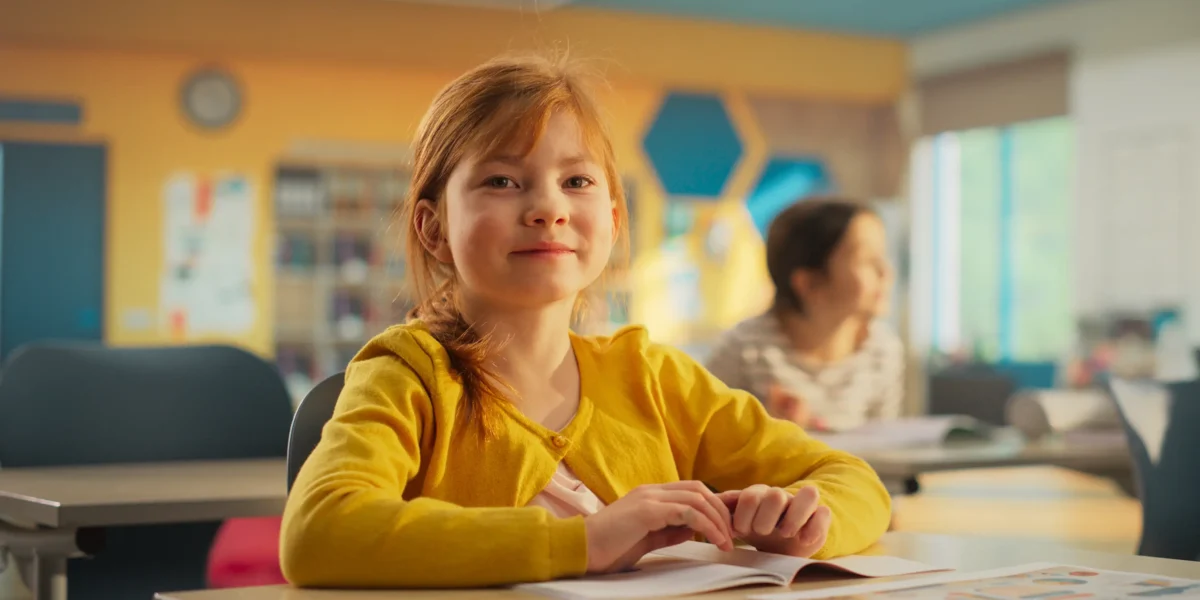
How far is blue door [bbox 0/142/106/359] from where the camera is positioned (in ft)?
27.2

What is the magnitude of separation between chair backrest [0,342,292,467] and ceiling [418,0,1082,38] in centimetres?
633

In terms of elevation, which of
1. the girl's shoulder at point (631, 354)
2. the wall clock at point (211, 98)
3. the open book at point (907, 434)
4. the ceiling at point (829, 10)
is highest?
the ceiling at point (829, 10)

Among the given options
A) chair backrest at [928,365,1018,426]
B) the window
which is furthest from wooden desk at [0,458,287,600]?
the window

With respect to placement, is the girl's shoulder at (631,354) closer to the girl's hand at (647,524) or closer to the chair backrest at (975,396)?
the girl's hand at (647,524)

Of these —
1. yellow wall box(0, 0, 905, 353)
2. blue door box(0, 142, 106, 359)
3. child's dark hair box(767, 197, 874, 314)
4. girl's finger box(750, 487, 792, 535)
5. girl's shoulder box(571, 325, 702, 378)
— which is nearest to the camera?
girl's finger box(750, 487, 792, 535)

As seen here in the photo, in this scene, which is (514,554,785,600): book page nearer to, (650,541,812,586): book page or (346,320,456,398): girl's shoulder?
(650,541,812,586): book page

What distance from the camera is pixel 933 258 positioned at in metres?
10.3

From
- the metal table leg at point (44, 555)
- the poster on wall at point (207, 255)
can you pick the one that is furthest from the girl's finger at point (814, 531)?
the poster on wall at point (207, 255)

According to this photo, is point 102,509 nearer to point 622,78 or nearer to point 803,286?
point 803,286

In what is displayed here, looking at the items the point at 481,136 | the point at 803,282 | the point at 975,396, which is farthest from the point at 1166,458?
the point at 975,396

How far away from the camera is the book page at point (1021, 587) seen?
2.98ft

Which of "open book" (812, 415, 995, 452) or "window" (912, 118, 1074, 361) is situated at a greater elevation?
"window" (912, 118, 1074, 361)

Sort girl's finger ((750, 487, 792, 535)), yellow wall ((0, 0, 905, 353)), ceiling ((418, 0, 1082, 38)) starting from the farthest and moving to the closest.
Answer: ceiling ((418, 0, 1082, 38)) < yellow wall ((0, 0, 905, 353)) < girl's finger ((750, 487, 792, 535))

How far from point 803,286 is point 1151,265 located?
561 cm
